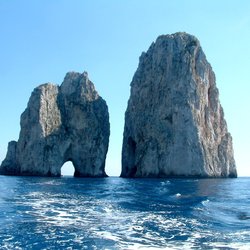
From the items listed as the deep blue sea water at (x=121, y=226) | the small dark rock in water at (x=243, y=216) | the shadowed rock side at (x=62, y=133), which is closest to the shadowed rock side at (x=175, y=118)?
the shadowed rock side at (x=62, y=133)

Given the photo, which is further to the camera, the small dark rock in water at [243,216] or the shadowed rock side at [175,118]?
the shadowed rock side at [175,118]

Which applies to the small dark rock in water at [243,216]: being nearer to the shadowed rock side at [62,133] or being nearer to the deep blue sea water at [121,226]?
the deep blue sea water at [121,226]

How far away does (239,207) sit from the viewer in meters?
30.5

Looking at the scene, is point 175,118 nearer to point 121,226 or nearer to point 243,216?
point 243,216

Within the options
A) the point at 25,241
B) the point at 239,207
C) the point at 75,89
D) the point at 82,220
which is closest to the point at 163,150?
the point at 75,89

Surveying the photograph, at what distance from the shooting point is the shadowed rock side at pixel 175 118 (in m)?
91.4

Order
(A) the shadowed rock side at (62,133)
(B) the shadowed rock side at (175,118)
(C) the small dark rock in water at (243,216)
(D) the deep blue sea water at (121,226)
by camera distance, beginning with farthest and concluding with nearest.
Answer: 1. (A) the shadowed rock side at (62,133)
2. (B) the shadowed rock side at (175,118)
3. (C) the small dark rock in water at (243,216)
4. (D) the deep blue sea water at (121,226)

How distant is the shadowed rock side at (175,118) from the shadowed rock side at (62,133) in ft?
25.8

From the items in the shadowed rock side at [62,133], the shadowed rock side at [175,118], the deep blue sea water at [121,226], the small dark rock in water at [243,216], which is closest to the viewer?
the deep blue sea water at [121,226]

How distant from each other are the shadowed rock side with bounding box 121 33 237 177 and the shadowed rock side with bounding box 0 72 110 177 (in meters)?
7.85

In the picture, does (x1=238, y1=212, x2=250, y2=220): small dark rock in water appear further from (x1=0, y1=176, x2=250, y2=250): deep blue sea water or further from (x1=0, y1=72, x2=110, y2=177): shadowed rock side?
(x1=0, y1=72, x2=110, y2=177): shadowed rock side

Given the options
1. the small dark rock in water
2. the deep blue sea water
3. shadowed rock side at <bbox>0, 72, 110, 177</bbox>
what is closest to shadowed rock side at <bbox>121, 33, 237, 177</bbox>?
shadowed rock side at <bbox>0, 72, 110, 177</bbox>

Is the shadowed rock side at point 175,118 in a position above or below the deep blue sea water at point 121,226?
above

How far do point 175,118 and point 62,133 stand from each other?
29135mm
